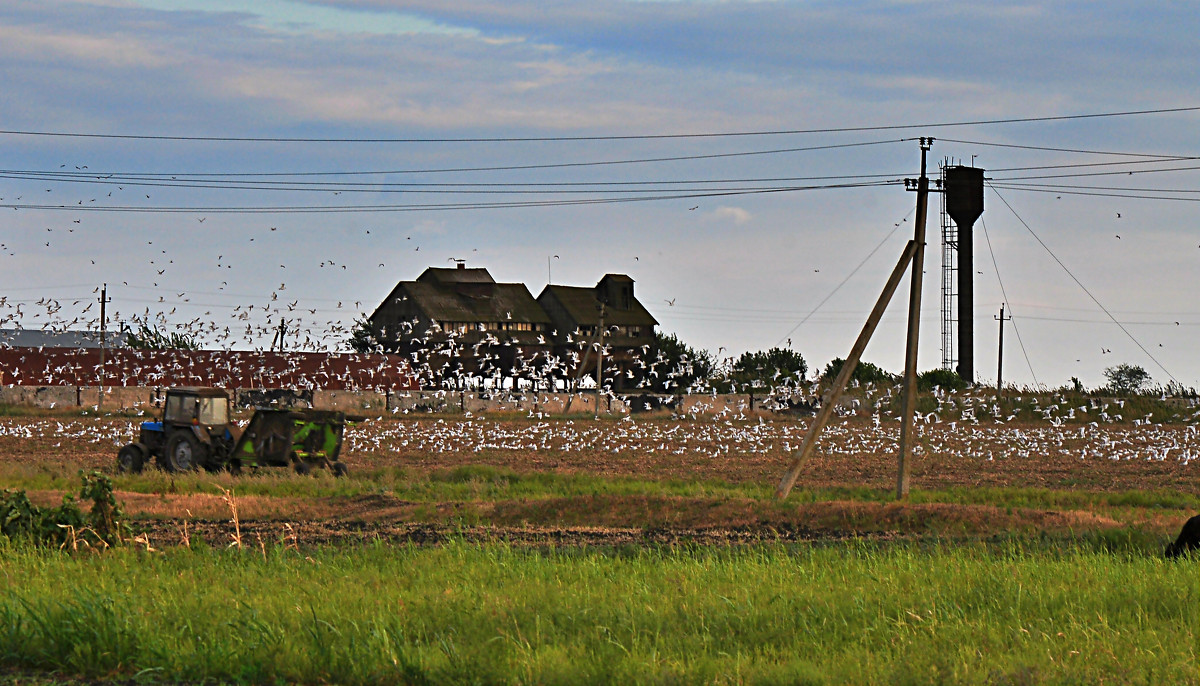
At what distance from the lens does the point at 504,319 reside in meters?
83.4

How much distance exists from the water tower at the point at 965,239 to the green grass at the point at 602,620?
51671 millimetres

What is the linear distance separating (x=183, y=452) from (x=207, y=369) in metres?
46.4

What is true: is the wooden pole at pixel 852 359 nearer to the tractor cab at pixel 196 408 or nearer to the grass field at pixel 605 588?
the grass field at pixel 605 588

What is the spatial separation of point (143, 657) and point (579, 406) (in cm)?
5876

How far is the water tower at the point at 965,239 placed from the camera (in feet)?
204

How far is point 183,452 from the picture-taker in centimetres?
2553

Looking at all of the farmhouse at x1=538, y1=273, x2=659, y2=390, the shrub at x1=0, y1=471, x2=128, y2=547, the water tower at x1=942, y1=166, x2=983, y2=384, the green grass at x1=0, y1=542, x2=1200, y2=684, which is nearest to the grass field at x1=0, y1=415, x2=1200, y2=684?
the green grass at x1=0, y1=542, x2=1200, y2=684

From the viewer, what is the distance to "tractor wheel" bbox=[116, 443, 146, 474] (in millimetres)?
25562

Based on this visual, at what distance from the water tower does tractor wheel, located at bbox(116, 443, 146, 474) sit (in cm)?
4633

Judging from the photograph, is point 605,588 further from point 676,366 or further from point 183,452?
point 676,366

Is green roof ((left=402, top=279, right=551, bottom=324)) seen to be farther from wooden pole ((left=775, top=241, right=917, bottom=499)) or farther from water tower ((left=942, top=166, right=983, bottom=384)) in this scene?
wooden pole ((left=775, top=241, right=917, bottom=499))

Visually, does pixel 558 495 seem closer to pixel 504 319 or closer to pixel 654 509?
pixel 654 509

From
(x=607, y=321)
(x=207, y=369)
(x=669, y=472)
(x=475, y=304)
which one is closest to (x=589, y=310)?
(x=607, y=321)

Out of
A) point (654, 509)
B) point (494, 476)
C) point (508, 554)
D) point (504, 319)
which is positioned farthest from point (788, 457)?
point (504, 319)
